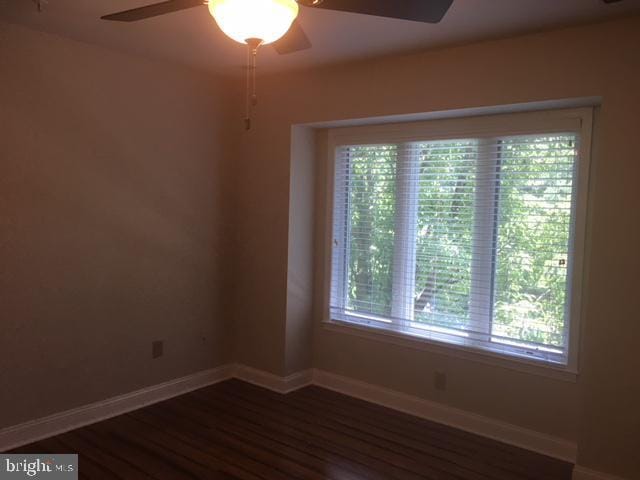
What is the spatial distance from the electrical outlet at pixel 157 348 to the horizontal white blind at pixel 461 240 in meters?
1.34

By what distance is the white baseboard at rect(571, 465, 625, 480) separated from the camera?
2.64 m

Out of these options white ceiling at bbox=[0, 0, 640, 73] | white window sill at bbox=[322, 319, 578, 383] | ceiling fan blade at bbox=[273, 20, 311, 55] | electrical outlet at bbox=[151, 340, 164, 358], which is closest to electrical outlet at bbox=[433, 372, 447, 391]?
white window sill at bbox=[322, 319, 578, 383]

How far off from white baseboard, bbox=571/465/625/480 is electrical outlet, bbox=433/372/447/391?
0.93 meters

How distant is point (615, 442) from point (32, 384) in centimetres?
322

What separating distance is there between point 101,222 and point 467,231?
2.36 meters

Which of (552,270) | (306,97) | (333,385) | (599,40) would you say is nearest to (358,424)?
(333,385)

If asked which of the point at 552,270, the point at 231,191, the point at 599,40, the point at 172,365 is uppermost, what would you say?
the point at 599,40

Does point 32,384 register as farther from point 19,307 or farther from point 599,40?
point 599,40

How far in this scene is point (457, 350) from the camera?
11.2ft

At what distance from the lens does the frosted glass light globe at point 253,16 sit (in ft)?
5.04

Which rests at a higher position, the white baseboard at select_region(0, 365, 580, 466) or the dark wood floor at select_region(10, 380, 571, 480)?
the white baseboard at select_region(0, 365, 580, 466)

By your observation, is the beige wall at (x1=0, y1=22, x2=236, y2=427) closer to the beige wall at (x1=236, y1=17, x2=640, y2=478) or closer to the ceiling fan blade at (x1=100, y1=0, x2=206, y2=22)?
the beige wall at (x1=236, y1=17, x2=640, y2=478)

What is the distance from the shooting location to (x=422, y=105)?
128 inches

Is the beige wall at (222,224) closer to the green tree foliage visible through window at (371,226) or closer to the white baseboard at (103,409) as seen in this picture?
the white baseboard at (103,409)
